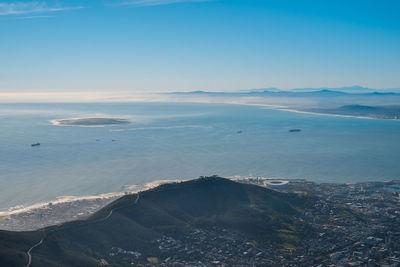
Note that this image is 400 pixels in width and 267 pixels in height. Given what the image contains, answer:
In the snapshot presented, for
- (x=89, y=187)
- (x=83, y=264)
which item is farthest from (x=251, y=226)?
(x=89, y=187)

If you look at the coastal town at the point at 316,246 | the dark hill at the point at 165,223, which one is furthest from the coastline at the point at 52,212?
the coastal town at the point at 316,246

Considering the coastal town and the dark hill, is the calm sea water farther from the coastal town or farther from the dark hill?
the coastal town

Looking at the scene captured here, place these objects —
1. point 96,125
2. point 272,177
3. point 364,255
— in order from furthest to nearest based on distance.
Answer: point 96,125 < point 272,177 < point 364,255

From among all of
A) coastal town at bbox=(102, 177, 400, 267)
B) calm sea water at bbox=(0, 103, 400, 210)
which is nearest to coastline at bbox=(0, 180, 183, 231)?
calm sea water at bbox=(0, 103, 400, 210)

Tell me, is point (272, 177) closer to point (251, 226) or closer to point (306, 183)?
point (306, 183)

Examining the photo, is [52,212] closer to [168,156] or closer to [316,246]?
[316,246]

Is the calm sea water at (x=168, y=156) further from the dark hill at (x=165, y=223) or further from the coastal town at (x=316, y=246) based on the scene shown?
the coastal town at (x=316, y=246)

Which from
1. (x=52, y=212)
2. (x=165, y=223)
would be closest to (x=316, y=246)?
(x=165, y=223)
